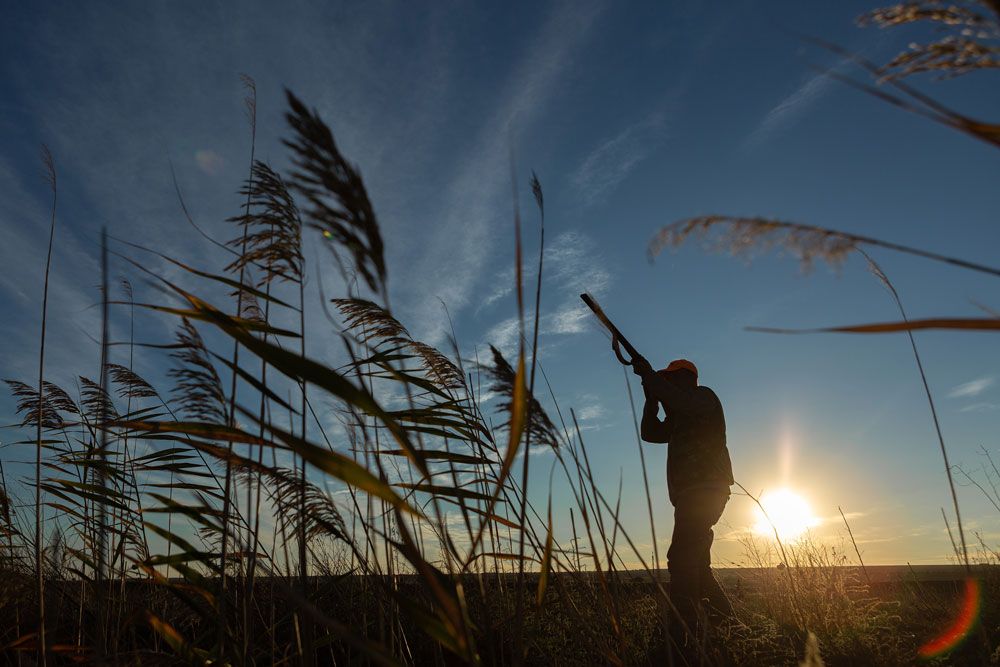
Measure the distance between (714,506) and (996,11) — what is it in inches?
175

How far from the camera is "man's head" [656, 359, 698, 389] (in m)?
5.10

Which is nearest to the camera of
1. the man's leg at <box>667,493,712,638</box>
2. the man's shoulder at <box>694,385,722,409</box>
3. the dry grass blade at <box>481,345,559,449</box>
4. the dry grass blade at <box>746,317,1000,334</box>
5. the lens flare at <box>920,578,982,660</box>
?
the dry grass blade at <box>746,317,1000,334</box>

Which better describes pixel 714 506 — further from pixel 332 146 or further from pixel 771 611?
pixel 332 146

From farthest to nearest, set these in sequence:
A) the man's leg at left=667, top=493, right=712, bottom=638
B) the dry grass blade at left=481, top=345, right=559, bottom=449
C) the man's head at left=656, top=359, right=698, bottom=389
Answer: the man's head at left=656, top=359, right=698, bottom=389 < the man's leg at left=667, top=493, right=712, bottom=638 < the dry grass blade at left=481, top=345, right=559, bottom=449

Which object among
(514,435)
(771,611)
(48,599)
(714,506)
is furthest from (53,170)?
(771,611)

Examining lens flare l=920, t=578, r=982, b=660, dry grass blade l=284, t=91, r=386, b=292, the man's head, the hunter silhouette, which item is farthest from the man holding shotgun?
dry grass blade l=284, t=91, r=386, b=292

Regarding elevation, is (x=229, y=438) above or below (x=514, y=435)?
above

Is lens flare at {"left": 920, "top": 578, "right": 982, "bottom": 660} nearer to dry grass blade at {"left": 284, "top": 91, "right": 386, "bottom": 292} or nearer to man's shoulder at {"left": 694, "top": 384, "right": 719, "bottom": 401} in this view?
man's shoulder at {"left": 694, "top": 384, "right": 719, "bottom": 401}

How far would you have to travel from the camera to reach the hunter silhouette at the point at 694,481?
442 centimetres

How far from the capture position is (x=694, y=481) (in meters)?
4.55

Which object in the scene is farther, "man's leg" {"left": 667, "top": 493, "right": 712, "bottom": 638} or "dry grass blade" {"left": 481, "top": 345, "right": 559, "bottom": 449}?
"man's leg" {"left": 667, "top": 493, "right": 712, "bottom": 638}

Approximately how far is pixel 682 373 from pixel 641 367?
0.83 metres

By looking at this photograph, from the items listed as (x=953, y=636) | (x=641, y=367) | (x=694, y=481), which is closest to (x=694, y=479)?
(x=694, y=481)

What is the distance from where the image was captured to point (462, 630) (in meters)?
1.00
